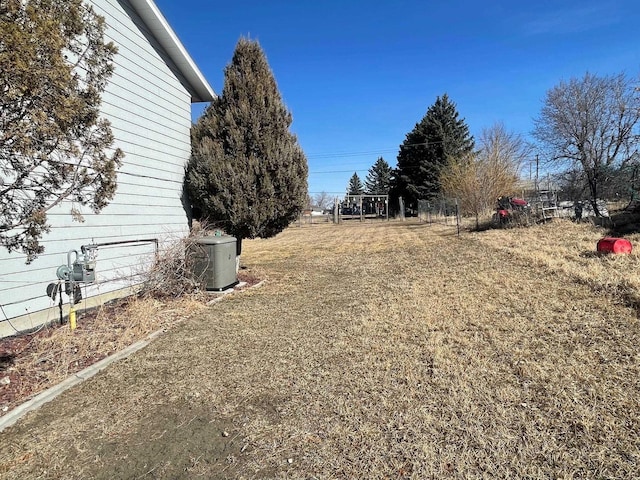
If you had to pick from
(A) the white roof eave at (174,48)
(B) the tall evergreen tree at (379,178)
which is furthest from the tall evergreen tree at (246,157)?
(B) the tall evergreen tree at (379,178)

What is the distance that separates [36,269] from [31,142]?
281 centimetres

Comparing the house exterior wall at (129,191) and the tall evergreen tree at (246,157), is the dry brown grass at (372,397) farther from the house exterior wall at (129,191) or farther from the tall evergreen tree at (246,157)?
the tall evergreen tree at (246,157)

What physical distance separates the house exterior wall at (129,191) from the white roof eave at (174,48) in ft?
0.40

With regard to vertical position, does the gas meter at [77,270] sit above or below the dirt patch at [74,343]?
above

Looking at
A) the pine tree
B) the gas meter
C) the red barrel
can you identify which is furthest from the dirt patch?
the red barrel

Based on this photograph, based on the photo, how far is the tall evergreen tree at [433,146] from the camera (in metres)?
36.0

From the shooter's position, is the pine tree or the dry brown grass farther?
the pine tree

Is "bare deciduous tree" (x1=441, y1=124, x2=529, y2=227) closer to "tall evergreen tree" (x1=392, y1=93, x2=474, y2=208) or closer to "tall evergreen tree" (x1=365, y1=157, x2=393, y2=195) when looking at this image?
"tall evergreen tree" (x1=392, y1=93, x2=474, y2=208)

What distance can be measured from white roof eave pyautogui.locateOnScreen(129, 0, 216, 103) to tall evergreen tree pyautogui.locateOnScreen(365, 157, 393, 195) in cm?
5144

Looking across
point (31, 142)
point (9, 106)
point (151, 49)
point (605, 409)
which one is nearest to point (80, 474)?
point (31, 142)

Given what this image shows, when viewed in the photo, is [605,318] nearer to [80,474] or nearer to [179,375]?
[179,375]

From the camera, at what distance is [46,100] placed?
2854mm

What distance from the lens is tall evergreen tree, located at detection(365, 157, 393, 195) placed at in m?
61.6

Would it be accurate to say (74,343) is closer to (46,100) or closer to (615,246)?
(46,100)
